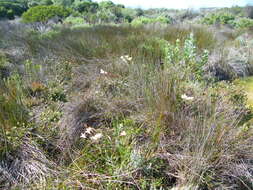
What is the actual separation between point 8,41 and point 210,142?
5.62 m

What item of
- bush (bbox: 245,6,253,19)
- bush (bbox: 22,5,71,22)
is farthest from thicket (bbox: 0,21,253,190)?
bush (bbox: 245,6,253,19)

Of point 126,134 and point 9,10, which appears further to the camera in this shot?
point 9,10

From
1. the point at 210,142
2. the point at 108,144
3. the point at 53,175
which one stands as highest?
the point at 210,142

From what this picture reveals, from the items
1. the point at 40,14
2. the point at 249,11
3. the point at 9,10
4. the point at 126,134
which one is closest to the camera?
the point at 126,134

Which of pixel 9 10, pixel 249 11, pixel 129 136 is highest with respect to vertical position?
pixel 9 10

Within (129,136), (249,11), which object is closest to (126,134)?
(129,136)

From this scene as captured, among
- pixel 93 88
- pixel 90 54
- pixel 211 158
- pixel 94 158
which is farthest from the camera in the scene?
pixel 90 54

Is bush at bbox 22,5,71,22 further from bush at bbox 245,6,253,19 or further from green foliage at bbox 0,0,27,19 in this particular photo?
bush at bbox 245,6,253,19

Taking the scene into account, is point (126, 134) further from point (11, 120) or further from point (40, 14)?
point (40, 14)

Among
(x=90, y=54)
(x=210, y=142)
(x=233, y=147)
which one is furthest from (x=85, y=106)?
(x=90, y=54)

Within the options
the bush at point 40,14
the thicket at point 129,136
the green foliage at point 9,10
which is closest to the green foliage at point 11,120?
the thicket at point 129,136

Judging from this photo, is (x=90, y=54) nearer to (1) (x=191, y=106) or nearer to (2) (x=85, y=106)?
(2) (x=85, y=106)

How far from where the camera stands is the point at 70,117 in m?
2.55

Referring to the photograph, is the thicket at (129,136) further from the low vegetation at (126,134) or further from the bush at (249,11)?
the bush at (249,11)
